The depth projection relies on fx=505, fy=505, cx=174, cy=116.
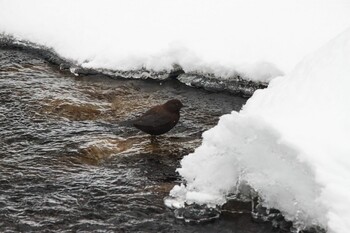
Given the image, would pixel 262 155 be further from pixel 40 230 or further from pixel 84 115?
pixel 84 115

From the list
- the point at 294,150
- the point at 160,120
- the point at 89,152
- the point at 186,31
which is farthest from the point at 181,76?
the point at 294,150

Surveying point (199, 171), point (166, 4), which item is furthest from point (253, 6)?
point (199, 171)

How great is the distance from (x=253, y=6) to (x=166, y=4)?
1733mm

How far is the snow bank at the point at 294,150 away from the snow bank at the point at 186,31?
269 centimetres

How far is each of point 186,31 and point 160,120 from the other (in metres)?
3.20

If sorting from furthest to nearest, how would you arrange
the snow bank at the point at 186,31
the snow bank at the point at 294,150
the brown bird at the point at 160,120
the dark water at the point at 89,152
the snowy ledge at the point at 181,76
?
the snow bank at the point at 186,31 < the snowy ledge at the point at 181,76 < the brown bird at the point at 160,120 < the dark water at the point at 89,152 < the snow bank at the point at 294,150

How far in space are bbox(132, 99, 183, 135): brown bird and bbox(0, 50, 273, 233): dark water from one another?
0.20 meters

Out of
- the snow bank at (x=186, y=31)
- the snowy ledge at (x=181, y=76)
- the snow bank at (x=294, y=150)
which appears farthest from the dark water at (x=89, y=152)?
the snow bank at (x=186, y=31)

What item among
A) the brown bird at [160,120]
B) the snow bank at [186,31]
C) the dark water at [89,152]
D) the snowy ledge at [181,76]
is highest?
the snow bank at [186,31]

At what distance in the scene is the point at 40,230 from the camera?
171 inches

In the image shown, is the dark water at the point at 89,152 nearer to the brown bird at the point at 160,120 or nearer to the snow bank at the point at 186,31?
the brown bird at the point at 160,120

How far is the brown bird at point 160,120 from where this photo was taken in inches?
243

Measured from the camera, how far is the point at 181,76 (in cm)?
809

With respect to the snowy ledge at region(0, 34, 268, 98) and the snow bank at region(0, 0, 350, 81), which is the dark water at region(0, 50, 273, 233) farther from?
the snow bank at region(0, 0, 350, 81)
